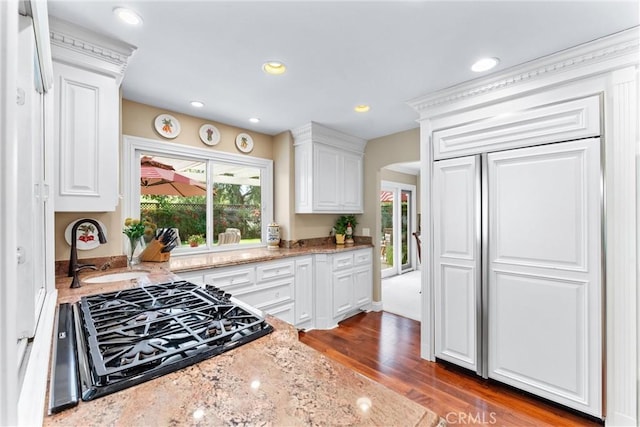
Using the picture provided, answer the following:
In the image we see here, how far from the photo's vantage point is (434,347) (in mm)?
2549

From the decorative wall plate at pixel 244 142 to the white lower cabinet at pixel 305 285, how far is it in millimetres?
1499

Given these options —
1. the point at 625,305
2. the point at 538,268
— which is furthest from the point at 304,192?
the point at 625,305

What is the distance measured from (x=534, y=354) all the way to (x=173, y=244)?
3.05 metres

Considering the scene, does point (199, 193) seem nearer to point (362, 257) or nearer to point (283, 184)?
point (283, 184)

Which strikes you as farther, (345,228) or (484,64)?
(345,228)

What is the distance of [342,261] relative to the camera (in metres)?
3.51

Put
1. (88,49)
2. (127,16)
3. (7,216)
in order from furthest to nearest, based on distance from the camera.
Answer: (88,49) → (127,16) → (7,216)

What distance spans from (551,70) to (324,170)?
2.31 meters

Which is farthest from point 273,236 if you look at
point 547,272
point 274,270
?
point 547,272

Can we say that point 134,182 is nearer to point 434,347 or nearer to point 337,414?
point 337,414

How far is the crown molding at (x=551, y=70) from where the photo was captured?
1691 millimetres

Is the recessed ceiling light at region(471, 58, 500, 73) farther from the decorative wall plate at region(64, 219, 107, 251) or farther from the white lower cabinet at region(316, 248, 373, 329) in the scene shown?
the decorative wall plate at region(64, 219, 107, 251)

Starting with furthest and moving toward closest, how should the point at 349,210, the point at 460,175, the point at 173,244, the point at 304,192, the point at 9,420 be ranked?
1. the point at 349,210
2. the point at 304,192
3. the point at 173,244
4. the point at 460,175
5. the point at 9,420

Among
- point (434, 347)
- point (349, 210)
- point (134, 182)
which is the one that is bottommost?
point (434, 347)
